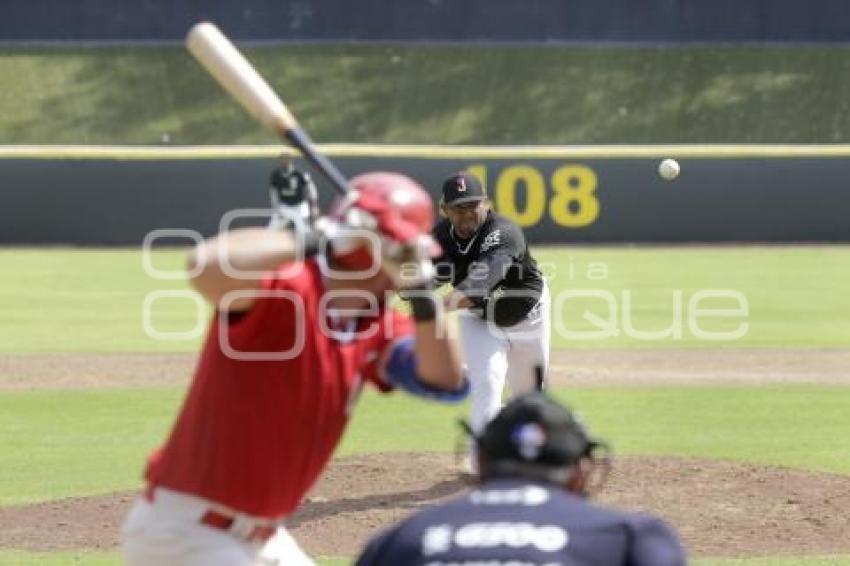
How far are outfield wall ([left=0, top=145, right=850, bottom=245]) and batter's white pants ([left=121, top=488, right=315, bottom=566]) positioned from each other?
22523 mm

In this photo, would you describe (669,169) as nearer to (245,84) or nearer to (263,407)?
(245,84)

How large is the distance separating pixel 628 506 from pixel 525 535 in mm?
6839

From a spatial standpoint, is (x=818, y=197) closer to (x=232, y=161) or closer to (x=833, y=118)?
(x=232, y=161)

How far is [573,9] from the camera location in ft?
147

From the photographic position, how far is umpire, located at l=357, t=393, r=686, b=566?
3.57 meters

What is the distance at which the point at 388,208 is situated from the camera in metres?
4.80

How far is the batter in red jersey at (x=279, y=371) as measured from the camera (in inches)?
188

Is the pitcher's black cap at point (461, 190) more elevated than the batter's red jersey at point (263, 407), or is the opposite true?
the pitcher's black cap at point (461, 190)

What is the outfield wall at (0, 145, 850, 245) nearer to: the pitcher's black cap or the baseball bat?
the pitcher's black cap

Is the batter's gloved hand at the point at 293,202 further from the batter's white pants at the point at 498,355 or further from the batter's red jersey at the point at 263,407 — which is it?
the batter's white pants at the point at 498,355

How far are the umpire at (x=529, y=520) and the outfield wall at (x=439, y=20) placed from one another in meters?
41.4

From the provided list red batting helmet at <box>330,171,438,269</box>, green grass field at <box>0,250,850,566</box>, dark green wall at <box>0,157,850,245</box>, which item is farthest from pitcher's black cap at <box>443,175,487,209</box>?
dark green wall at <box>0,157,850,245</box>

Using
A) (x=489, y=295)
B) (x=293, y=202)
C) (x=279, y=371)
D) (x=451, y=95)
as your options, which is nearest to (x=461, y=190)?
(x=489, y=295)

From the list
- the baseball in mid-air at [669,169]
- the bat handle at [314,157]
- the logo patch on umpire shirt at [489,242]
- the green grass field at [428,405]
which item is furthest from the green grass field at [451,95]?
the bat handle at [314,157]
